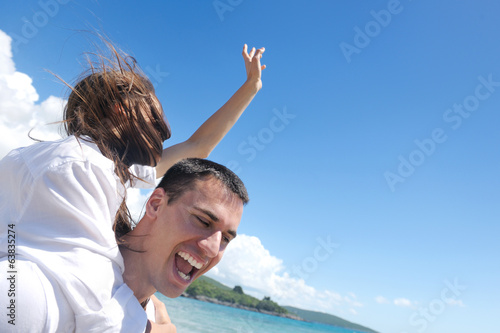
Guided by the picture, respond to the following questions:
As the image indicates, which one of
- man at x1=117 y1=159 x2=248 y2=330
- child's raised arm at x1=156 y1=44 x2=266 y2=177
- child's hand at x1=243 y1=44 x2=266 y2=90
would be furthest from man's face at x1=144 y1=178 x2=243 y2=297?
child's hand at x1=243 y1=44 x2=266 y2=90

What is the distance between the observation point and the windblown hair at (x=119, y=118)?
1726 mm

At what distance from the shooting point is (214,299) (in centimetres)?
8188

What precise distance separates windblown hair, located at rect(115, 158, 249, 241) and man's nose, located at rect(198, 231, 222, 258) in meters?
0.27

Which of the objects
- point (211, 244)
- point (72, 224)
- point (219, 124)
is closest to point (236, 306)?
point (219, 124)

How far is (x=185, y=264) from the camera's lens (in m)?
1.86

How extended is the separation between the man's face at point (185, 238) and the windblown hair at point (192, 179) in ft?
0.20

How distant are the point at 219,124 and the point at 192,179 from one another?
988 mm

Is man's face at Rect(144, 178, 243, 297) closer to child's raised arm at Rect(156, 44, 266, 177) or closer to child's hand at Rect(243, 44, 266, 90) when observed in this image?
child's raised arm at Rect(156, 44, 266, 177)

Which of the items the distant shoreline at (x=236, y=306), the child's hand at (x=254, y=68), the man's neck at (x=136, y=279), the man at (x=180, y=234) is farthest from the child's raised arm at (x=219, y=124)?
the distant shoreline at (x=236, y=306)

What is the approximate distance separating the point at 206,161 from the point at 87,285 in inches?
43.3

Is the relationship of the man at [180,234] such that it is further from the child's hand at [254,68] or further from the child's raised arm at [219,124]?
the child's hand at [254,68]

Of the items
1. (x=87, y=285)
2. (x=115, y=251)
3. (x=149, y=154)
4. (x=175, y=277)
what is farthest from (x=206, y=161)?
(x=87, y=285)

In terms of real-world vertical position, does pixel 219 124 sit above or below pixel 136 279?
above

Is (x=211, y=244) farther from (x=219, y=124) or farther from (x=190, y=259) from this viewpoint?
(x=219, y=124)
